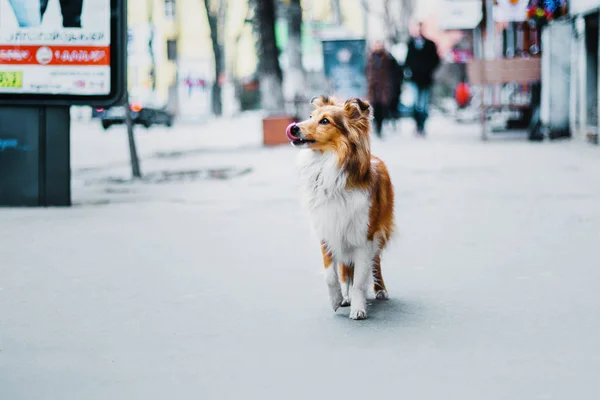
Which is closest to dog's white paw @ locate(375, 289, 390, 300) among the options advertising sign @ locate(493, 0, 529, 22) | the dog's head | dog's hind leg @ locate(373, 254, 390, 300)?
dog's hind leg @ locate(373, 254, 390, 300)

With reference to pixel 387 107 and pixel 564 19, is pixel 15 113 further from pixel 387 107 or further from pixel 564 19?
pixel 387 107

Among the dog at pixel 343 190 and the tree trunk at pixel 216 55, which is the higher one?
the tree trunk at pixel 216 55

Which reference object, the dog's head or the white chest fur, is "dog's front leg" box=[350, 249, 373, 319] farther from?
the dog's head

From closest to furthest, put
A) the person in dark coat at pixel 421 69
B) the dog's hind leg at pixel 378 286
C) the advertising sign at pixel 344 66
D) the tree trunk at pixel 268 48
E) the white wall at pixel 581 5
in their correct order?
1. the dog's hind leg at pixel 378 286
2. the white wall at pixel 581 5
3. the person in dark coat at pixel 421 69
4. the tree trunk at pixel 268 48
5. the advertising sign at pixel 344 66

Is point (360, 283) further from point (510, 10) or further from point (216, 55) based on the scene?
point (216, 55)

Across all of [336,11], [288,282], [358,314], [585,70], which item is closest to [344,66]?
[585,70]

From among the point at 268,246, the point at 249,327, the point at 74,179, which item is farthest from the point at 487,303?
the point at 74,179

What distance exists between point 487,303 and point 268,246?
111 inches

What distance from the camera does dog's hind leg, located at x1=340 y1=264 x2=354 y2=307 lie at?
6.17 metres

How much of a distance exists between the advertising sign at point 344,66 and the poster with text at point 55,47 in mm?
20194

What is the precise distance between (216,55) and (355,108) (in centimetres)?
5485

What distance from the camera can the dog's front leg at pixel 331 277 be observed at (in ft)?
19.8

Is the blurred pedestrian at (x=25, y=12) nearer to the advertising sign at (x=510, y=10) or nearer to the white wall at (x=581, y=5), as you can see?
the white wall at (x=581, y=5)

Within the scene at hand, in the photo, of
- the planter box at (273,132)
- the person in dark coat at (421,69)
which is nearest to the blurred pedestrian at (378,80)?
the person in dark coat at (421,69)
